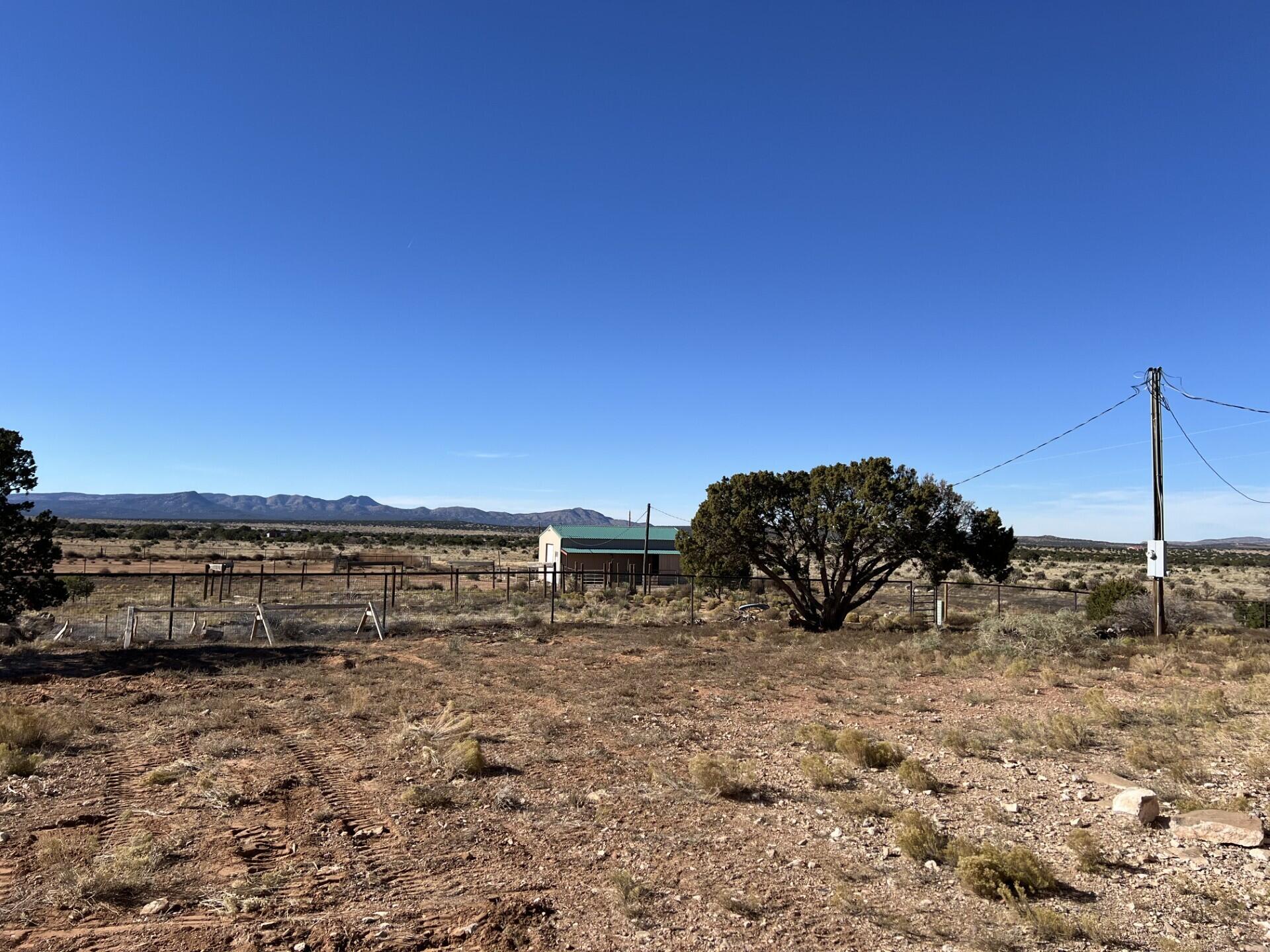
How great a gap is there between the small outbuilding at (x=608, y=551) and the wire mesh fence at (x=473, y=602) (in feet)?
5.02

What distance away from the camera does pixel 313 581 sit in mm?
43469

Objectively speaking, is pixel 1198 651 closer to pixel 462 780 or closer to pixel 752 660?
pixel 752 660

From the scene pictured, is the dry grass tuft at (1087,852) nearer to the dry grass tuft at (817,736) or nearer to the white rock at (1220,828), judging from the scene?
the white rock at (1220,828)

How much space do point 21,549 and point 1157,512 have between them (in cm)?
2898

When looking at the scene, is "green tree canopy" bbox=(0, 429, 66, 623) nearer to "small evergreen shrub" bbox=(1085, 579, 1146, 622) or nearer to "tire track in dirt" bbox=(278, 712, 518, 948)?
"tire track in dirt" bbox=(278, 712, 518, 948)

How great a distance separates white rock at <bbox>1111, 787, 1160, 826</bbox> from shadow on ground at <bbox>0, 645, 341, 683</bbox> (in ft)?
55.7

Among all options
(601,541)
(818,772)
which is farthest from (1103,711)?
(601,541)

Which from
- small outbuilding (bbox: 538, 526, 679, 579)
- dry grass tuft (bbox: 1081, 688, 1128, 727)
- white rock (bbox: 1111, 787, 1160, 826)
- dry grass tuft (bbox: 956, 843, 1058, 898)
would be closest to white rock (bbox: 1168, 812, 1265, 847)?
white rock (bbox: 1111, 787, 1160, 826)

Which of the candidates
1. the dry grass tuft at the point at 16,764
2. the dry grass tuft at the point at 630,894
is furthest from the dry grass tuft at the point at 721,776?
the dry grass tuft at the point at 16,764

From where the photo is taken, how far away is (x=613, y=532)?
57438mm

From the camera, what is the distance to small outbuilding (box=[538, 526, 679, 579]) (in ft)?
162

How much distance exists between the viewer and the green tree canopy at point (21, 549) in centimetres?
1725

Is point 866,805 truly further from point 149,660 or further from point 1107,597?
point 1107,597

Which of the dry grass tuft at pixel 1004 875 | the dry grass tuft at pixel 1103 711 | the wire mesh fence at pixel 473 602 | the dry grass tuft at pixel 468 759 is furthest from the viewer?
the wire mesh fence at pixel 473 602
